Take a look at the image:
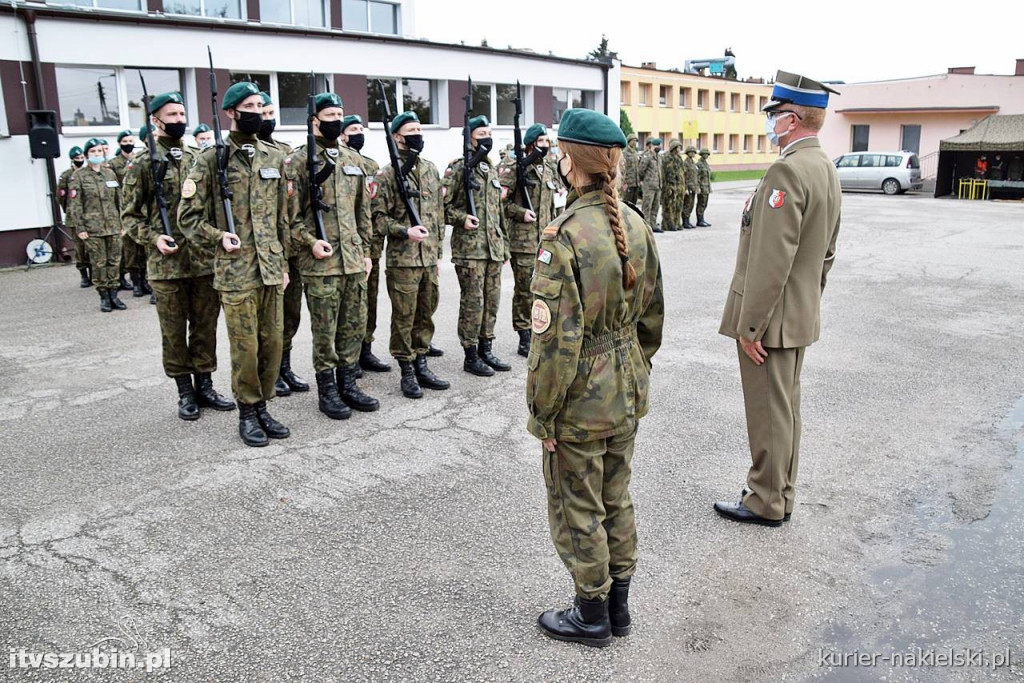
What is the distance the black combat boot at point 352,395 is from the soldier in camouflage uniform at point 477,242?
1.18 metres

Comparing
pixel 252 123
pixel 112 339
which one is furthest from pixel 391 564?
pixel 112 339

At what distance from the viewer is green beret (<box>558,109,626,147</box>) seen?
2.78 metres

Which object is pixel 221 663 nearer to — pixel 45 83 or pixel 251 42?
pixel 45 83

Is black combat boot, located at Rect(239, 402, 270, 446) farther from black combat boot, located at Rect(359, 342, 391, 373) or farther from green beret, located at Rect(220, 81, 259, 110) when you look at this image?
green beret, located at Rect(220, 81, 259, 110)

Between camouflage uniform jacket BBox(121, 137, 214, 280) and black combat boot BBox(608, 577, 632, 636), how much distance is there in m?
3.82

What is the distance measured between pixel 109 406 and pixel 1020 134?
31.1m

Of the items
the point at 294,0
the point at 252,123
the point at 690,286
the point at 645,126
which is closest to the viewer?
the point at 252,123

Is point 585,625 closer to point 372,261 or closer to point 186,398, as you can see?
point 186,398

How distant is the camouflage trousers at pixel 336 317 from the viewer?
5836mm

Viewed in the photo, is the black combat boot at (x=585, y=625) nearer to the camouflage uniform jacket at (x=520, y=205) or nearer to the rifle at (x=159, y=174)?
the rifle at (x=159, y=174)

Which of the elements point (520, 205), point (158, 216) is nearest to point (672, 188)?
point (520, 205)

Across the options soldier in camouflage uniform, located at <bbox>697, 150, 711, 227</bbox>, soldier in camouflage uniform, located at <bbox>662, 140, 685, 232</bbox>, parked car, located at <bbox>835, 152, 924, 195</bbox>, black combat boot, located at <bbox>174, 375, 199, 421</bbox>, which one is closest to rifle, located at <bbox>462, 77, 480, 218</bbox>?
black combat boot, located at <bbox>174, 375, 199, 421</bbox>

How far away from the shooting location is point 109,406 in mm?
6219

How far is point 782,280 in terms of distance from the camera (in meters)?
3.82
